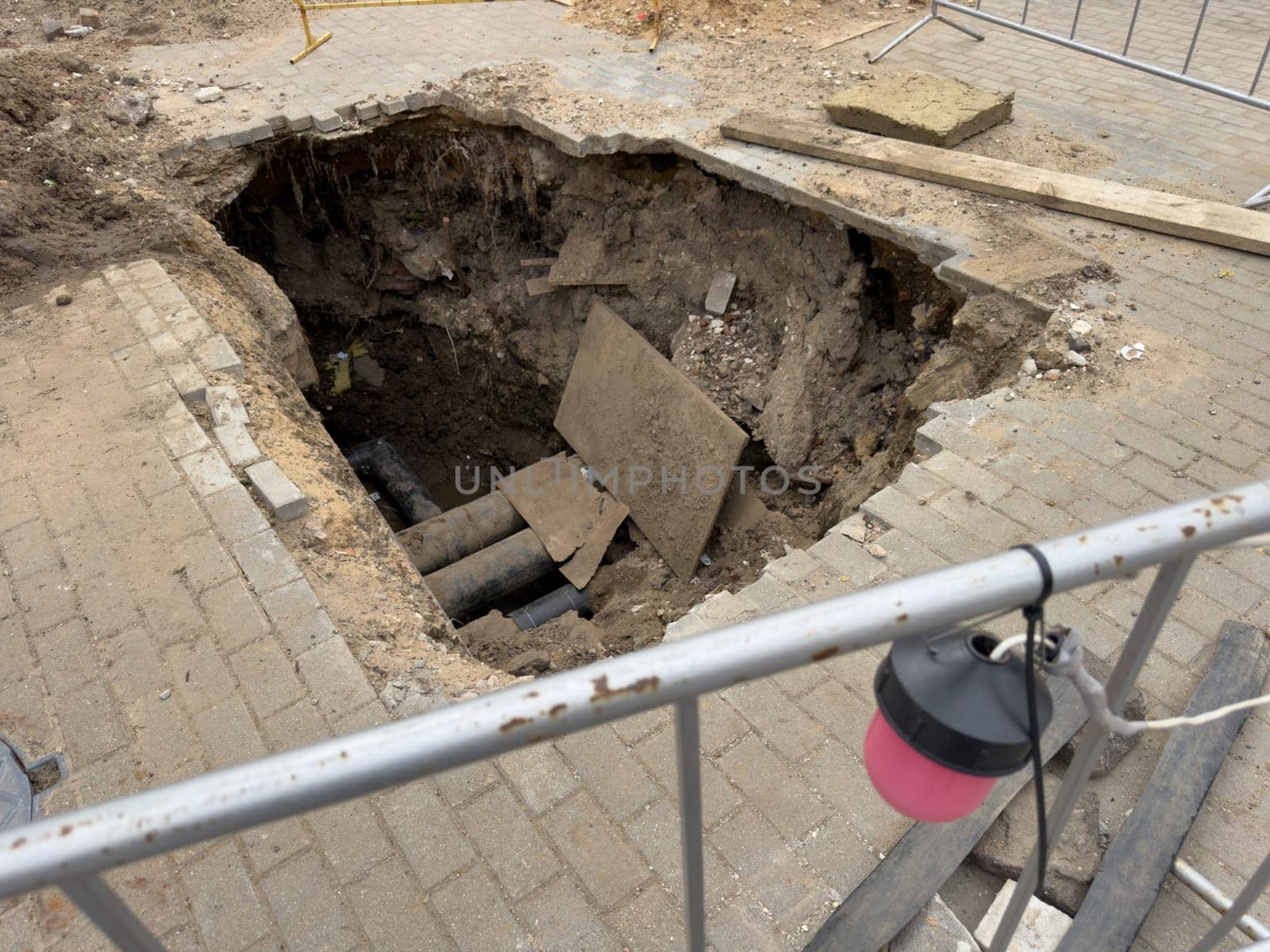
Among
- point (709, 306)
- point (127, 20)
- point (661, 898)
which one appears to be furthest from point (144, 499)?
point (127, 20)

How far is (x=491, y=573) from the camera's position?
612cm

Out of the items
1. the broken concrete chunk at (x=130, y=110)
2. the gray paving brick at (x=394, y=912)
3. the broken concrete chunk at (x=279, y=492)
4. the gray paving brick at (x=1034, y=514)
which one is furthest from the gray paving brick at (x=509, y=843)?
the broken concrete chunk at (x=130, y=110)

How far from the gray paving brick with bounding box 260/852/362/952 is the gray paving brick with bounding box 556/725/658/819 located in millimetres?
806

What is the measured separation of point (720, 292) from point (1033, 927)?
4863 millimetres

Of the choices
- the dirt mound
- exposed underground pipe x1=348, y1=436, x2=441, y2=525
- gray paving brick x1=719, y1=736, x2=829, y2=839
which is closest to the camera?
gray paving brick x1=719, y1=736, x2=829, y2=839

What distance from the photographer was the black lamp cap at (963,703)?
112 cm

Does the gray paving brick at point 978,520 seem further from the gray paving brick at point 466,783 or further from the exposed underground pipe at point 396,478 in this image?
the exposed underground pipe at point 396,478

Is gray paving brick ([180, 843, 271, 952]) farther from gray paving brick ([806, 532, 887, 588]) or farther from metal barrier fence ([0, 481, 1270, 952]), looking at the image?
gray paving brick ([806, 532, 887, 588])

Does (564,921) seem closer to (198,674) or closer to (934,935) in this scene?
(934,935)

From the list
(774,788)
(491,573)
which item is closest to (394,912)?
(774,788)

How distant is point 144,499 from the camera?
3.71m

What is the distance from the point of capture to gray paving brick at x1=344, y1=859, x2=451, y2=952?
2342 mm

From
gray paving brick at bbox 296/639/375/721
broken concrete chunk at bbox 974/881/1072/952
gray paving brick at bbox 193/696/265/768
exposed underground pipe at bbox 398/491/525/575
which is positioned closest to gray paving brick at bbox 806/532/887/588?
broken concrete chunk at bbox 974/881/1072/952

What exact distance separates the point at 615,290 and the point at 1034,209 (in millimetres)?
3229
